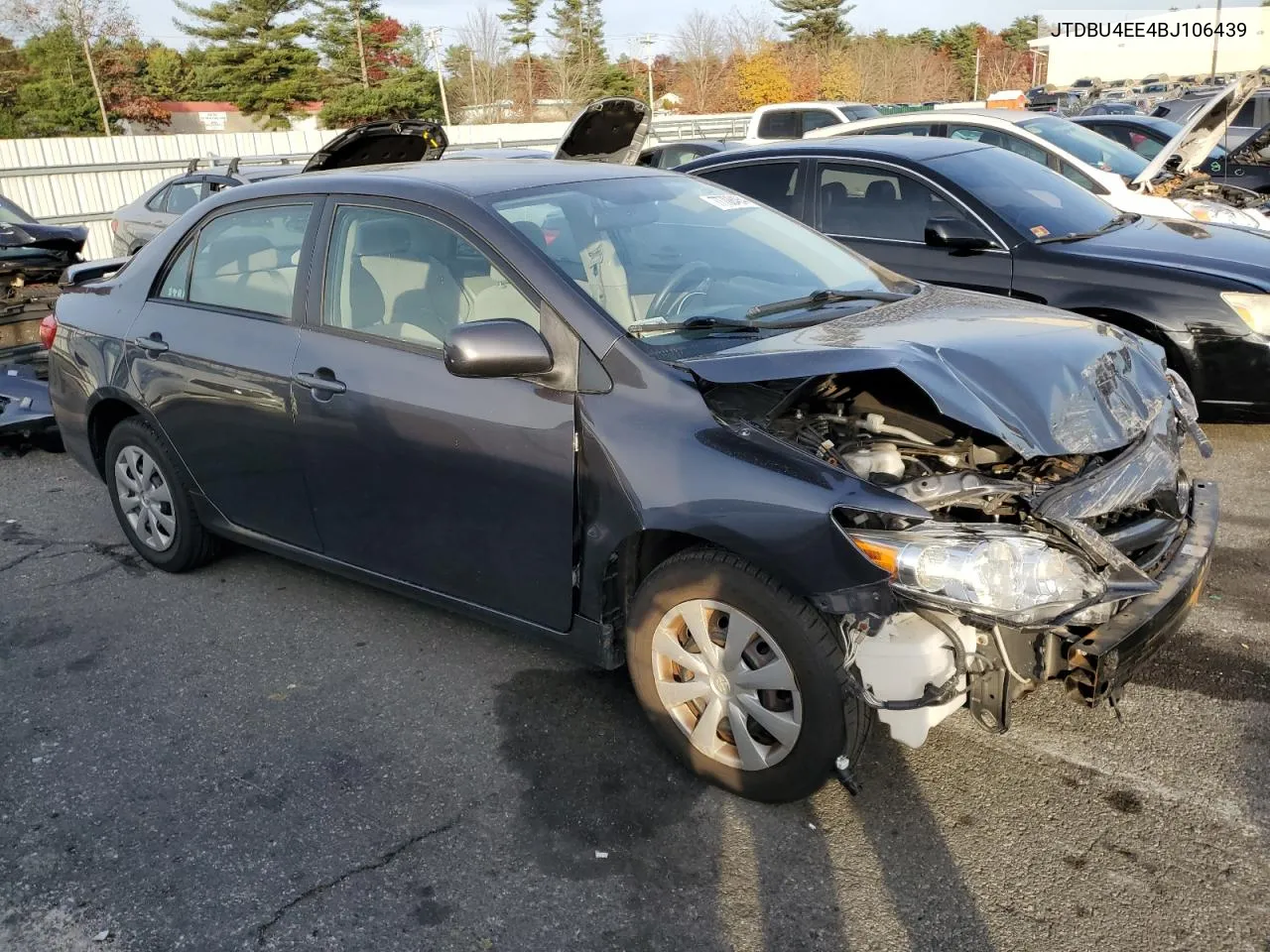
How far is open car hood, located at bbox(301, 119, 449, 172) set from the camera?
17.9ft

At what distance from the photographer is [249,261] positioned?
173 inches

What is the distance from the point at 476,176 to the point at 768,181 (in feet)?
11.1

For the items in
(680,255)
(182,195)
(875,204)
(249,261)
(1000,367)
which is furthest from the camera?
(182,195)

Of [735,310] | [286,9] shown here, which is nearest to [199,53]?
[286,9]

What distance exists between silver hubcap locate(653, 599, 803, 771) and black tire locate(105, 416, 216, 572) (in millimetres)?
2557

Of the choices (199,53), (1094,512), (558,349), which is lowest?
(1094,512)

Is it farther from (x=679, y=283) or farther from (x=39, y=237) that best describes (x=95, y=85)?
(x=679, y=283)

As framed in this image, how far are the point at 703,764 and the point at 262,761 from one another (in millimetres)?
1411

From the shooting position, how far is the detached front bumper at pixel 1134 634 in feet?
9.14

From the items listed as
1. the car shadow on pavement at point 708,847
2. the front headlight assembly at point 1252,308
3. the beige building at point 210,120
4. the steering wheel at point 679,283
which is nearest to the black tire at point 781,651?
the car shadow on pavement at point 708,847

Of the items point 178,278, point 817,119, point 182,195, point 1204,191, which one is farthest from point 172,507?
point 817,119

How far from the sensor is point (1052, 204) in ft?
21.4

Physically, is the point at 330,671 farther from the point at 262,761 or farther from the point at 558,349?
the point at 558,349

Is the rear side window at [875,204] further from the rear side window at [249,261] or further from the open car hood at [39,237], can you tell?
the open car hood at [39,237]
